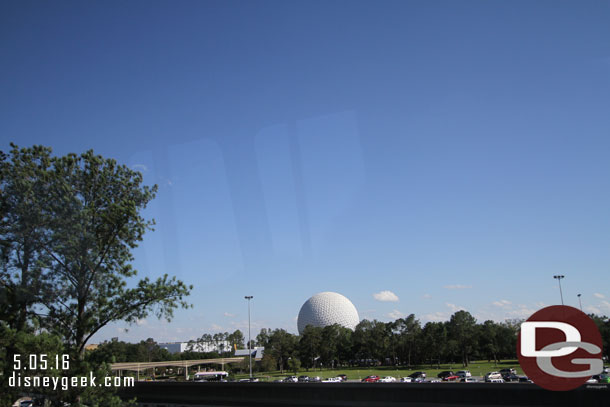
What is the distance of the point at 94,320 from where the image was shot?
1819 cm

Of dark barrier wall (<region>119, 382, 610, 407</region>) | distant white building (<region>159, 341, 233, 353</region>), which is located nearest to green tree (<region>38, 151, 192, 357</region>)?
dark barrier wall (<region>119, 382, 610, 407</region>)

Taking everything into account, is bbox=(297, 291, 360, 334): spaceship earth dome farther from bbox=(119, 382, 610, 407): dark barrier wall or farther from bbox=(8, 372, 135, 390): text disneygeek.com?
bbox=(8, 372, 135, 390): text disneygeek.com

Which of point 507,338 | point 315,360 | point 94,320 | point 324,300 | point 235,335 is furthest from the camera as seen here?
point 235,335

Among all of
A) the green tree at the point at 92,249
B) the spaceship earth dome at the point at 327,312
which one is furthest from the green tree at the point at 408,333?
the green tree at the point at 92,249

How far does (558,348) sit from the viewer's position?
19.9m

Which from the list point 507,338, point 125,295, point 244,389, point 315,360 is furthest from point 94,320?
point 315,360

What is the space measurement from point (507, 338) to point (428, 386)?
5841 cm

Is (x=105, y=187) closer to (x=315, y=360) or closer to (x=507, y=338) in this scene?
(x=507, y=338)

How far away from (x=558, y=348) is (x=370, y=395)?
10.1 meters

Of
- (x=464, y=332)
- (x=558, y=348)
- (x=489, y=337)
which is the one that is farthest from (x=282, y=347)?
(x=558, y=348)

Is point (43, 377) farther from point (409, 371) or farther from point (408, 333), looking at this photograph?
point (408, 333)

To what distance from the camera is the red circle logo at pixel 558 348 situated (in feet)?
65.3

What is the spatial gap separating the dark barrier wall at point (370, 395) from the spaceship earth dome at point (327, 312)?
79.7 m

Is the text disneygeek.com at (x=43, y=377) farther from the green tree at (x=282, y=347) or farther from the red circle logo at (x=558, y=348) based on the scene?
the green tree at (x=282, y=347)
